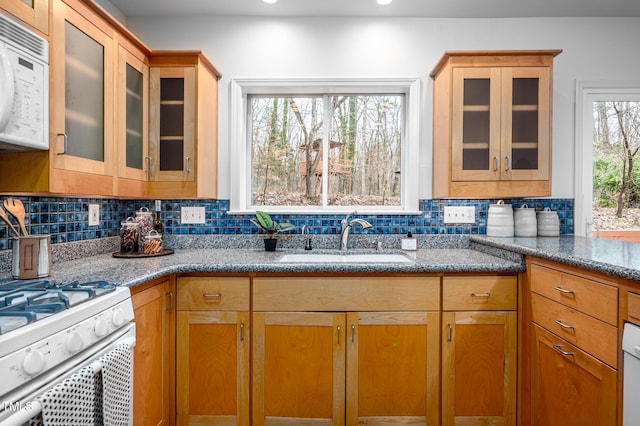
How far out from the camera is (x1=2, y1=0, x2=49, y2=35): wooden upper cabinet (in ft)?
3.87

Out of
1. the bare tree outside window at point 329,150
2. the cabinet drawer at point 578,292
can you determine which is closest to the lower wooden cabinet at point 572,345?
the cabinet drawer at point 578,292

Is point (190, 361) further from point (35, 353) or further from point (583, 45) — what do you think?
point (583, 45)

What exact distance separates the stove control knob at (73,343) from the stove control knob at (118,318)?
15cm

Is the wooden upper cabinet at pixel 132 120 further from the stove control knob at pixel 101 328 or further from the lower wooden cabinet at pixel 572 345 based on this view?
the lower wooden cabinet at pixel 572 345

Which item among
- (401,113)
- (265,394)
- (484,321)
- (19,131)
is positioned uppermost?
(401,113)

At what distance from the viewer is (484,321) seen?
1767mm

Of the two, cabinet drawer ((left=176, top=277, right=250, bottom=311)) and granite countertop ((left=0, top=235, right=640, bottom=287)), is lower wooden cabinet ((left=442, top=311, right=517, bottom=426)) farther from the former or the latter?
cabinet drawer ((left=176, top=277, right=250, bottom=311))

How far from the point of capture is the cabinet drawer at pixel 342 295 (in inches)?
69.3

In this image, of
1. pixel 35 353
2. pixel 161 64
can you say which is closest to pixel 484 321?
pixel 35 353

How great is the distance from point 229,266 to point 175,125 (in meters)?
0.96

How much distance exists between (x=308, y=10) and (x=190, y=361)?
2.22 m

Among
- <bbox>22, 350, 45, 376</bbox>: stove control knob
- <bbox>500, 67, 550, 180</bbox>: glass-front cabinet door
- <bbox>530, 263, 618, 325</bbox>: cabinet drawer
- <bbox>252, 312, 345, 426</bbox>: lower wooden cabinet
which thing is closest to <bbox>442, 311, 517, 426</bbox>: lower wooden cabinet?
<bbox>530, 263, 618, 325</bbox>: cabinet drawer

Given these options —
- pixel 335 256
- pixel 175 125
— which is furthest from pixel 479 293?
pixel 175 125

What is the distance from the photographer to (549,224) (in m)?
2.25
